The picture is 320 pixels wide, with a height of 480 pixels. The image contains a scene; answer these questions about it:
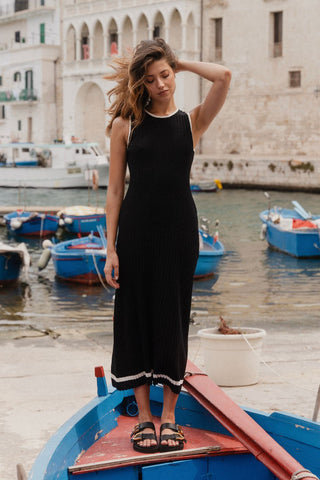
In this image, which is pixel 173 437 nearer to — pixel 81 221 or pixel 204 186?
pixel 81 221

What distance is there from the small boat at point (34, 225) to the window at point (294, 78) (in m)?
17.8

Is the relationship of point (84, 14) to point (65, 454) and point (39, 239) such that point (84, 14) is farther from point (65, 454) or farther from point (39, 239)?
point (65, 454)

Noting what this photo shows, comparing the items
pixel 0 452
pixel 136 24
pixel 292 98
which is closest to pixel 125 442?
pixel 0 452

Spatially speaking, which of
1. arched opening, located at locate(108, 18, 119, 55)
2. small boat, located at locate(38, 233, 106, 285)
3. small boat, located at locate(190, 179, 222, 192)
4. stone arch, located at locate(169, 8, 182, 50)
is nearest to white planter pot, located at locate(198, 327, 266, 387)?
small boat, located at locate(38, 233, 106, 285)

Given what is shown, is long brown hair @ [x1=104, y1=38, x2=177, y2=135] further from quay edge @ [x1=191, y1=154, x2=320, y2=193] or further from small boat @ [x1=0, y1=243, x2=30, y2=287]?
quay edge @ [x1=191, y1=154, x2=320, y2=193]

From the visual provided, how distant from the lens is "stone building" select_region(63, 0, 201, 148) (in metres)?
37.4

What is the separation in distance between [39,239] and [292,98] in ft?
59.6

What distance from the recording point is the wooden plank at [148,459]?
8.60 feet

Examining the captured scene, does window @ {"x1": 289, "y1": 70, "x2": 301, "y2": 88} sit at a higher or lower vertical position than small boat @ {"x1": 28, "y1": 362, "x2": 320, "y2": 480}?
higher

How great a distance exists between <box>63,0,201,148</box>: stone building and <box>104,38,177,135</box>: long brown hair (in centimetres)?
3439

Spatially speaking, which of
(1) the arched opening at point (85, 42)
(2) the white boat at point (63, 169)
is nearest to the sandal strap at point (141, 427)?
(2) the white boat at point (63, 169)

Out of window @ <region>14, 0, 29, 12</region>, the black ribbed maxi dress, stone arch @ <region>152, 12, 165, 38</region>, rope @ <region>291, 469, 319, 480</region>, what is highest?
window @ <region>14, 0, 29, 12</region>

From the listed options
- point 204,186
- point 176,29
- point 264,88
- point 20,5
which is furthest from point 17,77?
point 204,186

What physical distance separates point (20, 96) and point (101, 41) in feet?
18.9
